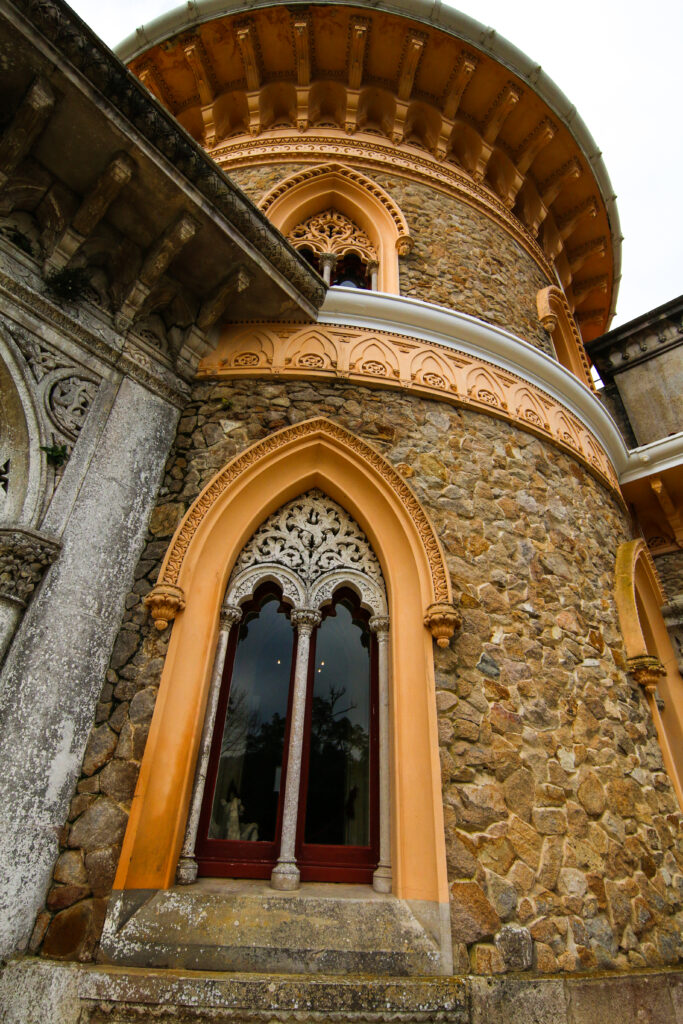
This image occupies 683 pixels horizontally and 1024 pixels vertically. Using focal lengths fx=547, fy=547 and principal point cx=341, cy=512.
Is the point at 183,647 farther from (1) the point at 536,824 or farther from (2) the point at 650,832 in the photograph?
(2) the point at 650,832

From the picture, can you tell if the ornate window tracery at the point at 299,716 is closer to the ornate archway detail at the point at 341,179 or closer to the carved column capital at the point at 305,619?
the carved column capital at the point at 305,619

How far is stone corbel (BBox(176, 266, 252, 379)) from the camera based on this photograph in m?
4.45

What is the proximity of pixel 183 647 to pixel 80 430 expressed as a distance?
5.31 ft

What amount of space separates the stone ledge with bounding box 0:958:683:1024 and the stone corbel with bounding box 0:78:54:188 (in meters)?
4.49

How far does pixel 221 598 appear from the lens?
11.9 feet

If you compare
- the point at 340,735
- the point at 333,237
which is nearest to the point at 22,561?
the point at 340,735

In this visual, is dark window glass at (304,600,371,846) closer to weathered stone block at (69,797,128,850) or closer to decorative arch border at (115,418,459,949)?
decorative arch border at (115,418,459,949)

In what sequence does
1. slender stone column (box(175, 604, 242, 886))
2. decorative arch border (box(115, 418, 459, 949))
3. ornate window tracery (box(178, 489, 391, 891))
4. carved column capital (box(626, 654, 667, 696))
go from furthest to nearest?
carved column capital (box(626, 654, 667, 696)) < ornate window tracery (box(178, 489, 391, 891)) < slender stone column (box(175, 604, 242, 886)) < decorative arch border (box(115, 418, 459, 949))

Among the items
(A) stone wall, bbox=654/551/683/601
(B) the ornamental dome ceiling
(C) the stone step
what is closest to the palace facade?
(C) the stone step

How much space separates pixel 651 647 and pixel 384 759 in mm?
3291

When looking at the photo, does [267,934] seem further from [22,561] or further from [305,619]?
[22,561]

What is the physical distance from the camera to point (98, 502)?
3.56 meters

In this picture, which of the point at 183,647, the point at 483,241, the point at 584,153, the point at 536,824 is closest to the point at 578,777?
the point at 536,824

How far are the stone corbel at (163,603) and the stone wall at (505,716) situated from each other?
0.12 metres
